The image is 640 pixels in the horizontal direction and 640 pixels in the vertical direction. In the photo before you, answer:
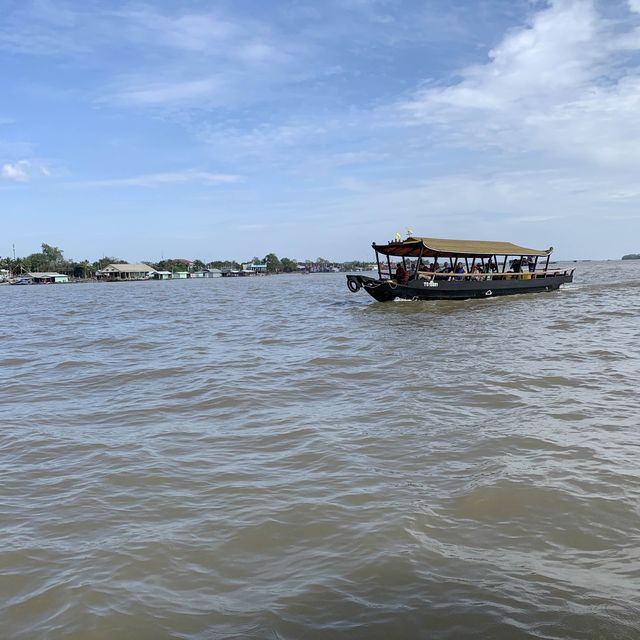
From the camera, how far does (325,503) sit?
4270 millimetres

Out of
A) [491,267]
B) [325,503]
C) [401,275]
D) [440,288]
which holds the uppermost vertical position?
[491,267]

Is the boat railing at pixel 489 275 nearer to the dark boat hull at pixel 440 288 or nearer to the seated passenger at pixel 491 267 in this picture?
the dark boat hull at pixel 440 288

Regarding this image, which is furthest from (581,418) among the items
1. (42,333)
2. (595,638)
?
(42,333)

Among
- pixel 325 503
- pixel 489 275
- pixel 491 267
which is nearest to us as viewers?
pixel 325 503

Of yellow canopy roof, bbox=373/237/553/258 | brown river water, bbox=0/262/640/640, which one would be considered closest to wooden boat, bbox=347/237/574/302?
yellow canopy roof, bbox=373/237/553/258

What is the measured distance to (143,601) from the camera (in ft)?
10.1

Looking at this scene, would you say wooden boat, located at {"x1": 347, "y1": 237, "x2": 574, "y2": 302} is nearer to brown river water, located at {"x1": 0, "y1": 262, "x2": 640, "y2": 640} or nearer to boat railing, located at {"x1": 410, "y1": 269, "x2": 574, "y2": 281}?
boat railing, located at {"x1": 410, "y1": 269, "x2": 574, "y2": 281}

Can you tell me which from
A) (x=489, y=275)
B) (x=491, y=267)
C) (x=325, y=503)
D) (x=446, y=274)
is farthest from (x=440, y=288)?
(x=325, y=503)

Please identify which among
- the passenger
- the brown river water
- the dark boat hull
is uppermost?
the passenger

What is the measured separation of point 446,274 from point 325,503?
20.1m

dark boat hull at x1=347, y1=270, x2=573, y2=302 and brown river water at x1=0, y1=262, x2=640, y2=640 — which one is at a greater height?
dark boat hull at x1=347, y1=270, x2=573, y2=302

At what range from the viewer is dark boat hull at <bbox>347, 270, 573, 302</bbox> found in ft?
74.2

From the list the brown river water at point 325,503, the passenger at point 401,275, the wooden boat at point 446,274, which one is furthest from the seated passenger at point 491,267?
the brown river water at point 325,503

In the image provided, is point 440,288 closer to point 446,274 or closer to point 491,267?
point 446,274
